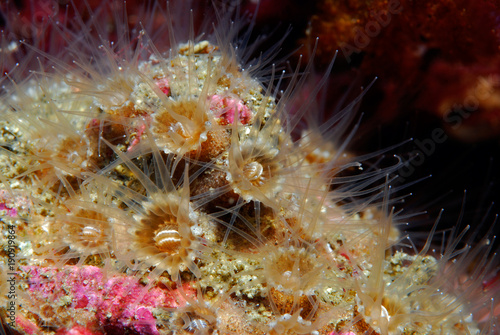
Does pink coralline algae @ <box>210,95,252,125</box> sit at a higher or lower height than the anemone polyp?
higher

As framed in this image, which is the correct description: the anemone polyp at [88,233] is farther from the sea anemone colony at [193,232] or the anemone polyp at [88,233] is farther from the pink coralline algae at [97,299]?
the pink coralline algae at [97,299]

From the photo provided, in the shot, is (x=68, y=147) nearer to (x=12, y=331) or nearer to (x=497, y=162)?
(x=12, y=331)

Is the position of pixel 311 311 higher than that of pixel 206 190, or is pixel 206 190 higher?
pixel 206 190

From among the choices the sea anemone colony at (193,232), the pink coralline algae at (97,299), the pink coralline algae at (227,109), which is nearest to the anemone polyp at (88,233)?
the sea anemone colony at (193,232)

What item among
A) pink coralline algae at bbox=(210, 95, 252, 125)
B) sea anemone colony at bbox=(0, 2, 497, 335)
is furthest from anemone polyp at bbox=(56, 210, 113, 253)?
pink coralline algae at bbox=(210, 95, 252, 125)

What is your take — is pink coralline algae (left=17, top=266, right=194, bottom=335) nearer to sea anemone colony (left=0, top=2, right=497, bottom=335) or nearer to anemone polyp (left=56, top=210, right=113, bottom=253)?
sea anemone colony (left=0, top=2, right=497, bottom=335)

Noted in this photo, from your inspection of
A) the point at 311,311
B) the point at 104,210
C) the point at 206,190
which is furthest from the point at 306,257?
the point at 104,210
